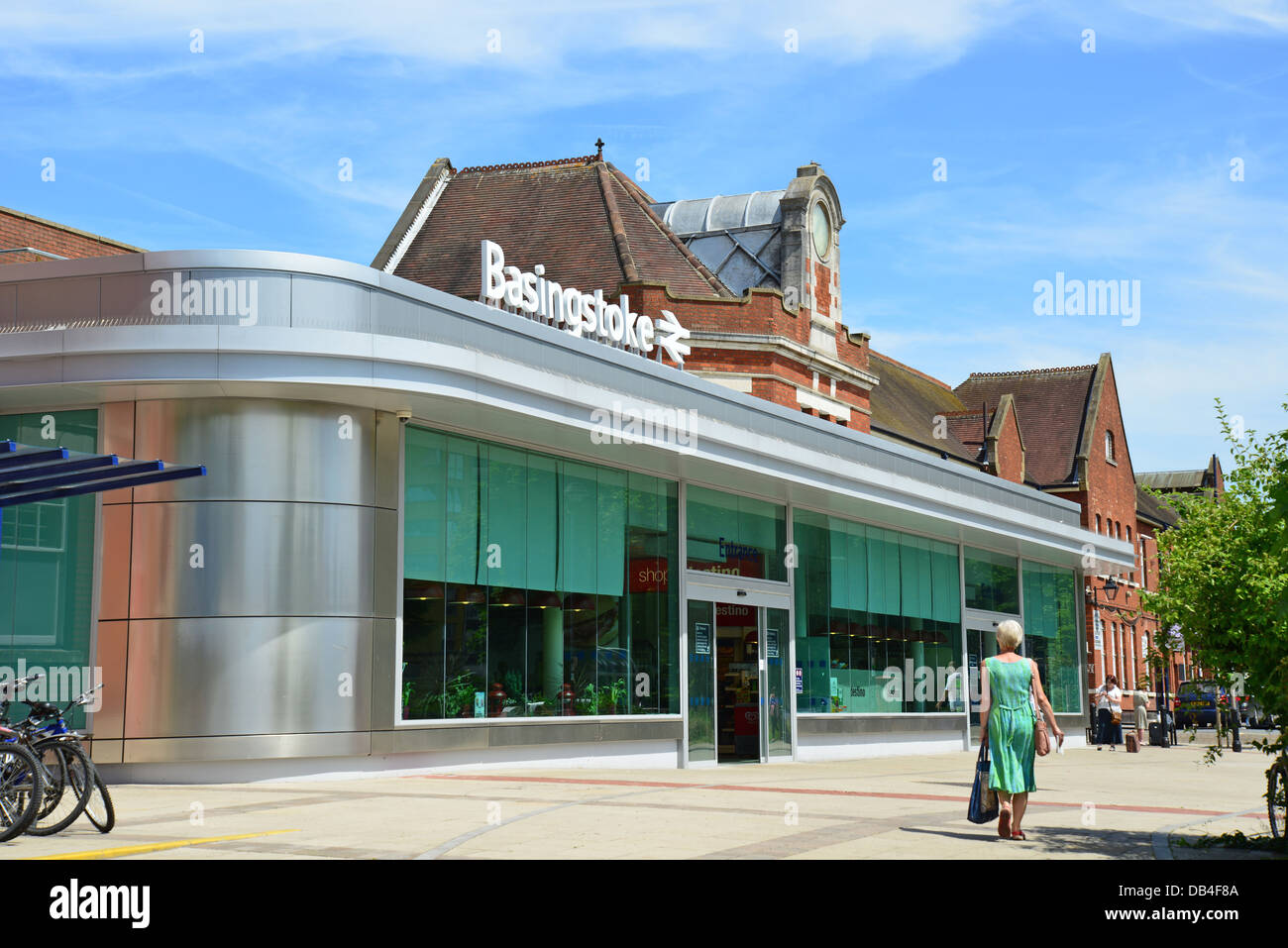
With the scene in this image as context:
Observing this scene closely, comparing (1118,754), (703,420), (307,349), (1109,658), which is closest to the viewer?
(307,349)

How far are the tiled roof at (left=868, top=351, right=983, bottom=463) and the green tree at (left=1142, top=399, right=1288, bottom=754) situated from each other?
2834 cm

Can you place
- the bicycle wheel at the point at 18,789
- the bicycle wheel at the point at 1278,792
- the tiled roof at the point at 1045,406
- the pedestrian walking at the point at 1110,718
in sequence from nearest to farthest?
the bicycle wheel at the point at 18,789
the bicycle wheel at the point at 1278,792
the pedestrian walking at the point at 1110,718
the tiled roof at the point at 1045,406

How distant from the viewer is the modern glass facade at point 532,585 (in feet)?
Answer: 56.4

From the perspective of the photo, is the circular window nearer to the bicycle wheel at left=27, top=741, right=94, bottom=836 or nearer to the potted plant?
the potted plant

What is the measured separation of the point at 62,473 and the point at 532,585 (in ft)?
25.6

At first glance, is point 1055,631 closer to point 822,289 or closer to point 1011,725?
point 822,289

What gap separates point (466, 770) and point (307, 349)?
560 centimetres

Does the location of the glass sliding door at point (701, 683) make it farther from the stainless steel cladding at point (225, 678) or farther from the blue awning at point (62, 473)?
the blue awning at point (62, 473)

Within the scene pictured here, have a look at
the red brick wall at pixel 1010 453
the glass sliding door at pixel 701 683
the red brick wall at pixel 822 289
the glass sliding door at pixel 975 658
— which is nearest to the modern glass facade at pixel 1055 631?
the glass sliding door at pixel 975 658

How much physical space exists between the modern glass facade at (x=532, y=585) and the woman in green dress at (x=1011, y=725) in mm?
8046

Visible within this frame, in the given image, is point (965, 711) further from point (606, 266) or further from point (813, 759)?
point (606, 266)

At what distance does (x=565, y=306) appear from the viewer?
2125 centimetres

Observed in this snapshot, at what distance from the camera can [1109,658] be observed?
52.5m
